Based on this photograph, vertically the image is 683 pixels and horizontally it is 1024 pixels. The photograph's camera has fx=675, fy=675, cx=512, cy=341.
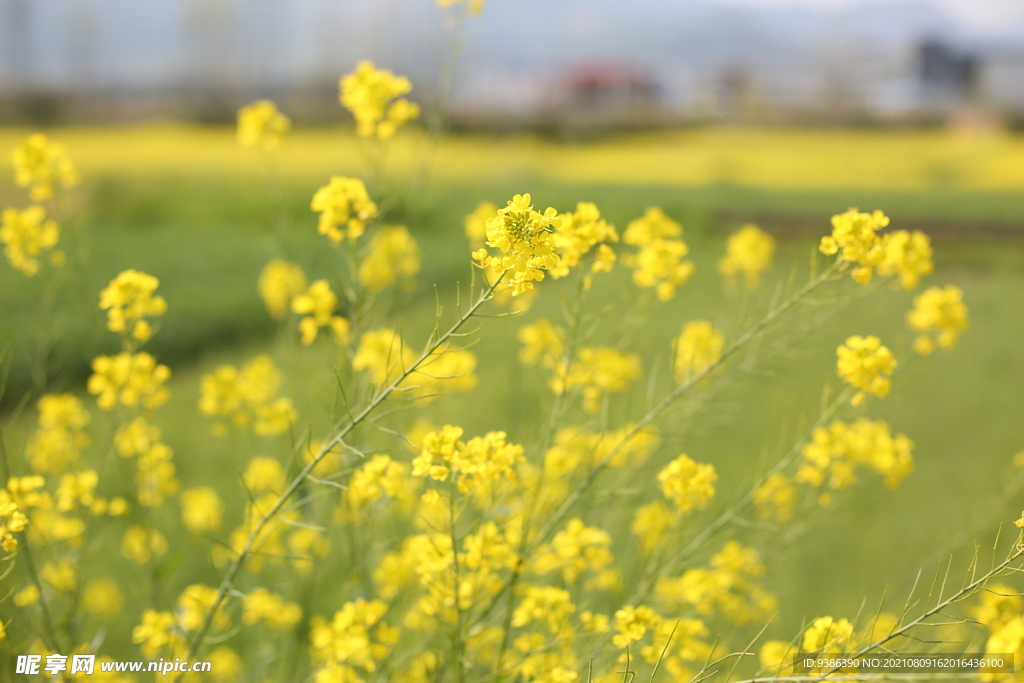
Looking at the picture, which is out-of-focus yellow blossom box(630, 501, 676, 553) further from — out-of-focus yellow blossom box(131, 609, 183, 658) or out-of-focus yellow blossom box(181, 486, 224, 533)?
out-of-focus yellow blossom box(181, 486, 224, 533)

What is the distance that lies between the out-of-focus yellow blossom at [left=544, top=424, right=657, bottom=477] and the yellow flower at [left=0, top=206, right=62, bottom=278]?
42.1 inches

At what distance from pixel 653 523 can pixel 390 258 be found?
0.91 metres

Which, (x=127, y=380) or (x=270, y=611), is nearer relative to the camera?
(x=127, y=380)

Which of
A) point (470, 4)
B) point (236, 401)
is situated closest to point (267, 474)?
point (236, 401)

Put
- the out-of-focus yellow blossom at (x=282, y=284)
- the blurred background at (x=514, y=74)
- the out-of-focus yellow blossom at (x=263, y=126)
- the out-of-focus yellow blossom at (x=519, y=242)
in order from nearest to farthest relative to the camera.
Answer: the out-of-focus yellow blossom at (x=519, y=242), the out-of-focus yellow blossom at (x=263, y=126), the out-of-focus yellow blossom at (x=282, y=284), the blurred background at (x=514, y=74)

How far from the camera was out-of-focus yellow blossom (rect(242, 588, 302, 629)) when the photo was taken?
53.7 inches

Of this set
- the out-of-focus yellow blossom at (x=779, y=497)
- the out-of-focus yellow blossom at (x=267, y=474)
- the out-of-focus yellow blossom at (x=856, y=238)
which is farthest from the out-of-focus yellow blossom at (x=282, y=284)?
the out-of-focus yellow blossom at (x=856, y=238)

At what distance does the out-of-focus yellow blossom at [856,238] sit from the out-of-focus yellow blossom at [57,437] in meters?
1.51

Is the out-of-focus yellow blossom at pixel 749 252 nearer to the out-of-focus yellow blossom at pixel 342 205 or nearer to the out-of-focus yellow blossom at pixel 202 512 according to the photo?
the out-of-focus yellow blossom at pixel 342 205

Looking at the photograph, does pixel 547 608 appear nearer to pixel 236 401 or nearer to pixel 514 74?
pixel 236 401

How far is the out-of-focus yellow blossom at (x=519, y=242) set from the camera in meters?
0.71

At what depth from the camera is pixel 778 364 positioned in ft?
12.4

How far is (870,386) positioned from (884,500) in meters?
2.01

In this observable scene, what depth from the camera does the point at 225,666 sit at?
1528 millimetres
